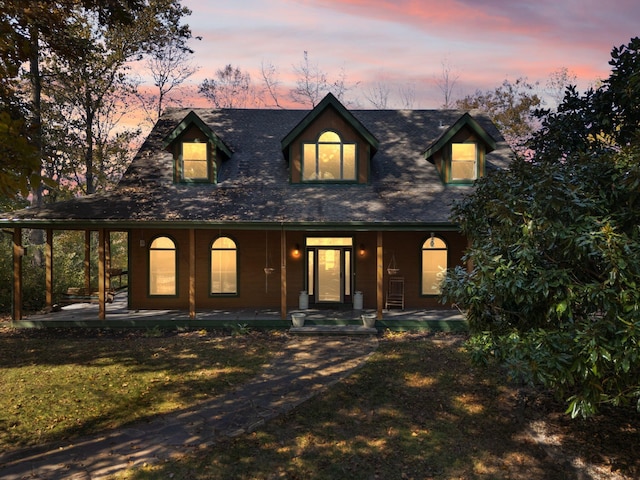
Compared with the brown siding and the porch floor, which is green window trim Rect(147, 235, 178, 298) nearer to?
the brown siding

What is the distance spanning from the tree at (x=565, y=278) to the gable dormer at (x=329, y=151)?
28.7ft

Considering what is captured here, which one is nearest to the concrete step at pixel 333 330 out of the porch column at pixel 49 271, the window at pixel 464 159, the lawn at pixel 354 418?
the lawn at pixel 354 418

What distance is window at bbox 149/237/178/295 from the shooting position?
49.9 feet

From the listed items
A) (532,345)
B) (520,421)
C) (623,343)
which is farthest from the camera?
(520,421)

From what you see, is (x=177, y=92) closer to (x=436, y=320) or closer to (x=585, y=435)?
(x=436, y=320)

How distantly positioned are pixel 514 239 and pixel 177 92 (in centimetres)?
3159

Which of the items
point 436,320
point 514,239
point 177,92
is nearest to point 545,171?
point 514,239

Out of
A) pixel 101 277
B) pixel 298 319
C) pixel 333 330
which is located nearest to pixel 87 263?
pixel 101 277

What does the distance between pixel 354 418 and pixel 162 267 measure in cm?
1014

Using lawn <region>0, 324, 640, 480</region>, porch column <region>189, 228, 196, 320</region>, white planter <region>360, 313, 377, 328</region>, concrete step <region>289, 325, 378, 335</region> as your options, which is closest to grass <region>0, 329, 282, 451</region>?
lawn <region>0, 324, 640, 480</region>

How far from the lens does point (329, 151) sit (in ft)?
52.2

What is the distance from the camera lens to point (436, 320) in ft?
44.3

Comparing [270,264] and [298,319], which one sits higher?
[270,264]

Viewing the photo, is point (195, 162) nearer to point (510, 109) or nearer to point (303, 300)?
point (303, 300)
